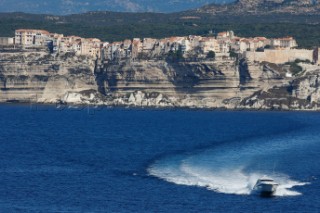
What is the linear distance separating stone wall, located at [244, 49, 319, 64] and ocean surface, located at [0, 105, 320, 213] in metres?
34.8

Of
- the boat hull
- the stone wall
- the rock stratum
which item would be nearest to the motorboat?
the boat hull

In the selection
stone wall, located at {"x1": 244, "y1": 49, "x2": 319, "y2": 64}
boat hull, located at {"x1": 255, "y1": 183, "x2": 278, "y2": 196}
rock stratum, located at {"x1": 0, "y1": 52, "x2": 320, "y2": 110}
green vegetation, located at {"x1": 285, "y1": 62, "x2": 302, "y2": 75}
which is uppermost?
stone wall, located at {"x1": 244, "y1": 49, "x2": 319, "y2": 64}

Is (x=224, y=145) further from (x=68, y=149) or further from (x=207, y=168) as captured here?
(x=207, y=168)

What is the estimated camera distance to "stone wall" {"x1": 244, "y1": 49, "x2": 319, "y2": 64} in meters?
148

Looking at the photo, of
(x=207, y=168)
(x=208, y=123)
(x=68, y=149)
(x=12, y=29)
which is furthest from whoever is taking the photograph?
(x=12, y=29)

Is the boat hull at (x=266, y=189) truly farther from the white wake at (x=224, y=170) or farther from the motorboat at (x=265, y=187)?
the white wake at (x=224, y=170)

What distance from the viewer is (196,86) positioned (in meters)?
143

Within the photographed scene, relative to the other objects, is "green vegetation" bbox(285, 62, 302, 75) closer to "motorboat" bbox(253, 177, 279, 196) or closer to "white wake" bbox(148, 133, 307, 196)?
"white wake" bbox(148, 133, 307, 196)

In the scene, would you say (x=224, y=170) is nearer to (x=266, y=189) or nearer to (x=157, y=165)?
(x=157, y=165)

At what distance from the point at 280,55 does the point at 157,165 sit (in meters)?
87.5

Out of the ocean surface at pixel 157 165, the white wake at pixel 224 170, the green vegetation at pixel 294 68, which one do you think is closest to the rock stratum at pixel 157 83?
the green vegetation at pixel 294 68

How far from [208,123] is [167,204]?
60829 mm

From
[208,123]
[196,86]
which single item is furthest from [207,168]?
[196,86]

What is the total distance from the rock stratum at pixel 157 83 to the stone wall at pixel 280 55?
1.79m
